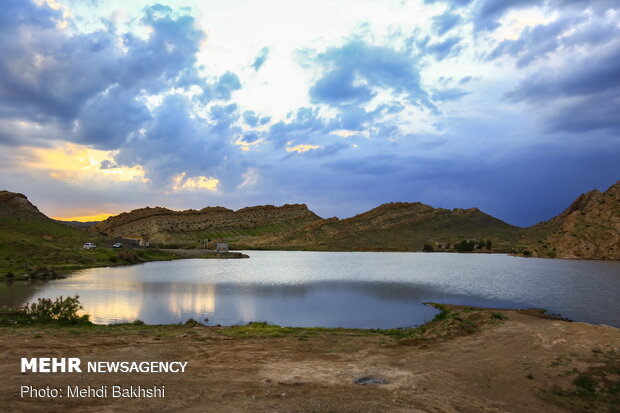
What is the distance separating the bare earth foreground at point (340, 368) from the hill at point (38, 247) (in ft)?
163

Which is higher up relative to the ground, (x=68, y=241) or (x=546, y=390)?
(x=68, y=241)

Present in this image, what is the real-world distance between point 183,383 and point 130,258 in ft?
314

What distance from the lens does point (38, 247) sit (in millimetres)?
81750

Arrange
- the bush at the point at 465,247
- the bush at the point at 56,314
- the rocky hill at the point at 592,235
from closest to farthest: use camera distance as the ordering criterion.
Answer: the bush at the point at 56,314 < the rocky hill at the point at 592,235 < the bush at the point at 465,247

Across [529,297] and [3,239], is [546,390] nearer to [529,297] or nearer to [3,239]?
[529,297]

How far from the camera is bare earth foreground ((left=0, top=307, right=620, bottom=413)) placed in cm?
1201

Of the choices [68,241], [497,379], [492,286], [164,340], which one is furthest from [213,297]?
[68,241]

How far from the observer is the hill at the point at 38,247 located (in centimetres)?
6538

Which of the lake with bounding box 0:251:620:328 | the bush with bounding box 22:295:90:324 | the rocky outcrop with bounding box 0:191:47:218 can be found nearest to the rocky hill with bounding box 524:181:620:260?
the lake with bounding box 0:251:620:328

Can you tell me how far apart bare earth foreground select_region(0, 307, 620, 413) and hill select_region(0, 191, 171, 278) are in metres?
49.8

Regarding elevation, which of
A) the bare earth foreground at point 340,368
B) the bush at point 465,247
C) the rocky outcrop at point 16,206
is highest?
the rocky outcrop at point 16,206

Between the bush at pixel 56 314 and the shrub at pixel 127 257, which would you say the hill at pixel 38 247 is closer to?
the shrub at pixel 127 257

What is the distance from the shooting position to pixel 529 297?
145 ft

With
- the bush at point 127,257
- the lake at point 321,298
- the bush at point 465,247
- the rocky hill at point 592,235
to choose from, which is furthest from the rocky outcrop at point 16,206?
the bush at point 465,247
